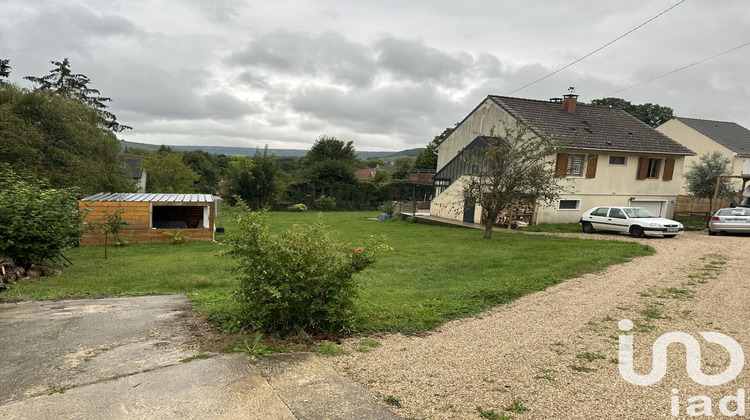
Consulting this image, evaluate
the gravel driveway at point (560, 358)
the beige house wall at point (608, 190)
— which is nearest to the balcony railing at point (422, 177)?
the beige house wall at point (608, 190)

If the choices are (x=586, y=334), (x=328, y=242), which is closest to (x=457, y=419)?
(x=328, y=242)

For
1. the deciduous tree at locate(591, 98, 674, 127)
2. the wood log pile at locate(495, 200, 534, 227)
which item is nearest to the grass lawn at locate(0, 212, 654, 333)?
the wood log pile at locate(495, 200, 534, 227)

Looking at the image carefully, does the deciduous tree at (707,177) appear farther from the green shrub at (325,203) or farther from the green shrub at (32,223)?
the green shrub at (32,223)

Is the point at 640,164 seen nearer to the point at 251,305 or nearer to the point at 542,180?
the point at 542,180

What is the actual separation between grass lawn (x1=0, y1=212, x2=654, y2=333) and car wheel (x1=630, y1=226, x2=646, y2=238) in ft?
9.09

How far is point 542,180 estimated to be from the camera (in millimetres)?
16125

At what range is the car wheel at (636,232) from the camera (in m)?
16.6

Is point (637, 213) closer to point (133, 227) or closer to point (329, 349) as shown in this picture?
point (329, 349)

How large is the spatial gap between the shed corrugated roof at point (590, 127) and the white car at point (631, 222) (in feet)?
14.1

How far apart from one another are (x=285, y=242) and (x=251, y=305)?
91cm

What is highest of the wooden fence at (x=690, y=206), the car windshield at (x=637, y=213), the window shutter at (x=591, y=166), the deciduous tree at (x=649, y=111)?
the deciduous tree at (x=649, y=111)

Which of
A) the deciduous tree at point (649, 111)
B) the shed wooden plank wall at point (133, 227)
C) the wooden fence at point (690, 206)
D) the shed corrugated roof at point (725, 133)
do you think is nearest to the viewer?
the shed wooden plank wall at point (133, 227)

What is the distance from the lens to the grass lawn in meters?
6.52

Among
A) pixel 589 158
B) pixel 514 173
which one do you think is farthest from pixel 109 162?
pixel 589 158
